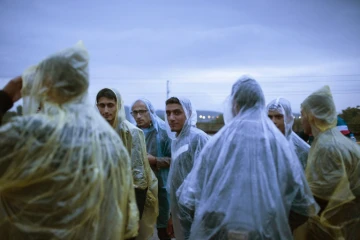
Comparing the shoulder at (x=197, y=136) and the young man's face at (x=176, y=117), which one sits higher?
the young man's face at (x=176, y=117)

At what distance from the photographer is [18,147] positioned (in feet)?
5.17

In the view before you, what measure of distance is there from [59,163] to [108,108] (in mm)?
1862

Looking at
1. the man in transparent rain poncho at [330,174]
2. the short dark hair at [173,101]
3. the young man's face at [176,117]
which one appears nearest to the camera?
the man in transparent rain poncho at [330,174]

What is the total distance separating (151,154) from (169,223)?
850 mm

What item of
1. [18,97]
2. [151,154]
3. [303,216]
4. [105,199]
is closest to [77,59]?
[18,97]

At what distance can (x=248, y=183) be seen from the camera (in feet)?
7.22

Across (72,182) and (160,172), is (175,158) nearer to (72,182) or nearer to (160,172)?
(160,172)

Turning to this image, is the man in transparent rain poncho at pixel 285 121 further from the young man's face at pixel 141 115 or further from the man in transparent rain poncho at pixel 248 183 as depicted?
the man in transparent rain poncho at pixel 248 183

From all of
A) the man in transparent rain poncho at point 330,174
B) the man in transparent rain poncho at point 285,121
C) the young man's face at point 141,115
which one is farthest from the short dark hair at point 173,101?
the man in transparent rain poncho at point 330,174

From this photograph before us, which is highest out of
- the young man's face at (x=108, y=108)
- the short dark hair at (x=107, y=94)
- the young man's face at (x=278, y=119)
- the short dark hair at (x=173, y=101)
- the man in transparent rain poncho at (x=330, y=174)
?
the short dark hair at (x=107, y=94)

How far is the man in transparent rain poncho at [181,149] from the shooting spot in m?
3.49

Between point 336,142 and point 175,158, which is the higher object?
point 336,142

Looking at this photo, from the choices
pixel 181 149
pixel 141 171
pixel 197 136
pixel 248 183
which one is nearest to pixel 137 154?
pixel 141 171

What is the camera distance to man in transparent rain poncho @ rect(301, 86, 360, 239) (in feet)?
9.26
